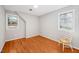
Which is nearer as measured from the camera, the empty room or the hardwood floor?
the hardwood floor

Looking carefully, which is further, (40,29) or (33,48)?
(40,29)

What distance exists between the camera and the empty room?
2.36 metres

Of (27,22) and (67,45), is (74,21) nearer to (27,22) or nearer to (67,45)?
(67,45)

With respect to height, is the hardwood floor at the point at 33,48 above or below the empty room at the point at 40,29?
below

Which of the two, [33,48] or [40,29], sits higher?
[40,29]

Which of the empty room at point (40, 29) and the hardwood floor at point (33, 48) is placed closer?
the hardwood floor at point (33, 48)

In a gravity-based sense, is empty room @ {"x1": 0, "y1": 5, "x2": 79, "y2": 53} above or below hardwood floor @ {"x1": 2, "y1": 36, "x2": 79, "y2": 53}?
above

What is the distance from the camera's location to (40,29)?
3898 mm

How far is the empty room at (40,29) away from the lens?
2363 millimetres

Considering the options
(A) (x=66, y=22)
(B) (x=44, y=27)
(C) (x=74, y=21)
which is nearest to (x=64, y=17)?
(A) (x=66, y=22)
